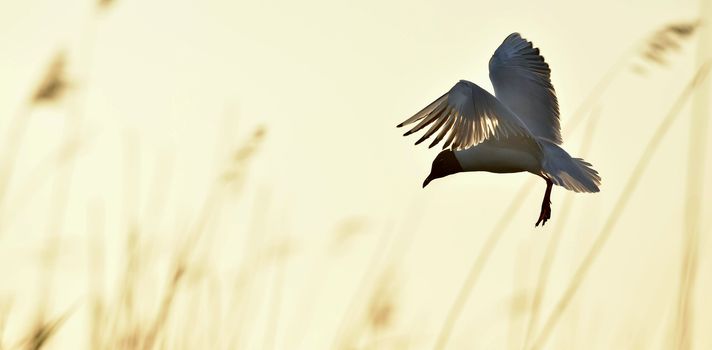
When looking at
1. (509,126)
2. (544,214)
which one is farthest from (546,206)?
(509,126)

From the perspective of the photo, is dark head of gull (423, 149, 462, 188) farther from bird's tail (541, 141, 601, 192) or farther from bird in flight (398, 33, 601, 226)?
bird's tail (541, 141, 601, 192)

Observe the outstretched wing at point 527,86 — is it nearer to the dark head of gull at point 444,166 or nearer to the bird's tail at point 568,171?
the bird's tail at point 568,171

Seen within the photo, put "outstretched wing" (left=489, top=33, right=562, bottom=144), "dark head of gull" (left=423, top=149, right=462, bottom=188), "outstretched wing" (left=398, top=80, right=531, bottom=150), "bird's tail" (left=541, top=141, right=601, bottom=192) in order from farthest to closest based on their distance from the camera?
"outstretched wing" (left=489, top=33, right=562, bottom=144) → "dark head of gull" (left=423, top=149, right=462, bottom=188) → "bird's tail" (left=541, top=141, right=601, bottom=192) → "outstretched wing" (left=398, top=80, right=531, bottom=150)

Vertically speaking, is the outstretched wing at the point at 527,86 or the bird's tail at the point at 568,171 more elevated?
the outstretched wing at the point at 527,86

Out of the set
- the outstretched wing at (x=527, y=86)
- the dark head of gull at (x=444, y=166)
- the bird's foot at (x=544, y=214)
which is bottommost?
the bird's foot at (x=544, y=214)

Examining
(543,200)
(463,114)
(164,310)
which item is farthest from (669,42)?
(543,200)

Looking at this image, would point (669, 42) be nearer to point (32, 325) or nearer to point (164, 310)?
point (164, 310)

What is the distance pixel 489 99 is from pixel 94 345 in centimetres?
187

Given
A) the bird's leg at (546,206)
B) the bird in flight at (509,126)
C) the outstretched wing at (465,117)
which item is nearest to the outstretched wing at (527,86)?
the bird in flight at (509,126)

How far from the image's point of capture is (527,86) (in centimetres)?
518

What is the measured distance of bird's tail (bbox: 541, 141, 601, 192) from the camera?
4.04 m

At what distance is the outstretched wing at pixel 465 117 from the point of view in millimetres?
3521

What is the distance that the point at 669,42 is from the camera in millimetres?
2660

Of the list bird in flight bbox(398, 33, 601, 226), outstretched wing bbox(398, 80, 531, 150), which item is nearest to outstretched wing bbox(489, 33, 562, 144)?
bird in flight bbox(398, 33, 601, 226)
